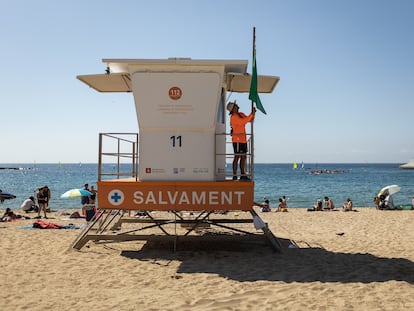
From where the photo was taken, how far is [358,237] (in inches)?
581

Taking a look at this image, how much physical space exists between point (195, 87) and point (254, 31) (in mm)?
2814

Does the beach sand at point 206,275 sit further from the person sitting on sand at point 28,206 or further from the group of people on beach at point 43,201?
the person sitting on sand at point 28,206

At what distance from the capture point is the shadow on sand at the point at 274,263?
29.2 ft

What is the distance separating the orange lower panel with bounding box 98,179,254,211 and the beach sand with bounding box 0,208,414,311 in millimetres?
1397

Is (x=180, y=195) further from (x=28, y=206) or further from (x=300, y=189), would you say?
(x=300, y=189)

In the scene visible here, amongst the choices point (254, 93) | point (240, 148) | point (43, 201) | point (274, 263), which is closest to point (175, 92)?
point (254, 93)

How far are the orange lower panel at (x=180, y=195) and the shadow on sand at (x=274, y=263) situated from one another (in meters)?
1.40

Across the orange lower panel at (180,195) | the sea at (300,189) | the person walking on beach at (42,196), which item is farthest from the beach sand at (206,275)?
the sea at (300,189)

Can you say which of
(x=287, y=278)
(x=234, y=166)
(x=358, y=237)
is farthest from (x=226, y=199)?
(x=358, y=237)

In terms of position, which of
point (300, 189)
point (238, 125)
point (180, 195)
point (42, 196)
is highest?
point (238, 125)

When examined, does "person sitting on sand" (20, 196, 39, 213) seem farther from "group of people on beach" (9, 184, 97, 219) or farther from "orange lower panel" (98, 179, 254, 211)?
"orange lower panel" (98, 179, 254, 211)

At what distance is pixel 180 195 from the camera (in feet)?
33.9

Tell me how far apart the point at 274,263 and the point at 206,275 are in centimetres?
207

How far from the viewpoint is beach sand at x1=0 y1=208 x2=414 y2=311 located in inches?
283
